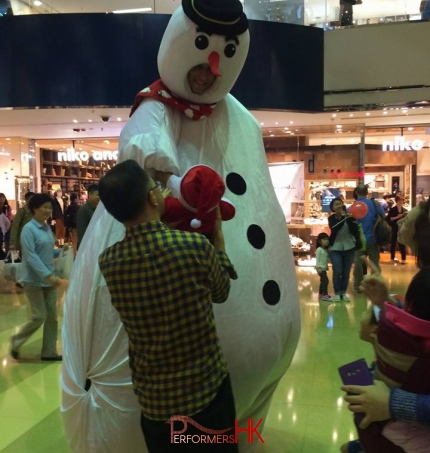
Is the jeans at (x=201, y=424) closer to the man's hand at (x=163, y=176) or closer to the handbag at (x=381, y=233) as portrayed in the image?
the man's hand at (x=163, y=176)

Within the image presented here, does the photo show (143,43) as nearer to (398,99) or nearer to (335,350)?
(398,99)

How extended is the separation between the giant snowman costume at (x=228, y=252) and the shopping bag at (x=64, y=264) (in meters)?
2.21

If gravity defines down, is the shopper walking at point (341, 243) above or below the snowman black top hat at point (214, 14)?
below

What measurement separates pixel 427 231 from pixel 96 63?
6.36 m

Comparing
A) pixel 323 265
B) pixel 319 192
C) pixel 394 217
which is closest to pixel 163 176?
pixel 323 265

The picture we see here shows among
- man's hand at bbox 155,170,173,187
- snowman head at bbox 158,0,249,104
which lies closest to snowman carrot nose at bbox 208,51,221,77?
snowman head at bbox 158,0,249,104

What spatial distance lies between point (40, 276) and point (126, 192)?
2995 mm

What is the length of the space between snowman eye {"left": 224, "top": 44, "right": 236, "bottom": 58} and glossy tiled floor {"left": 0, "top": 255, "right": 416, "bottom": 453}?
214 cm

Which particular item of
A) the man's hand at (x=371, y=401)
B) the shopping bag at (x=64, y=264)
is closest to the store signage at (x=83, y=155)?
the shopping bag at (x=64, y=264)

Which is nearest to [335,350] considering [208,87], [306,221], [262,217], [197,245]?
[262,217]

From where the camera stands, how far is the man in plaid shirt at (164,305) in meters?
1.47

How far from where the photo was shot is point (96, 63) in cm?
746

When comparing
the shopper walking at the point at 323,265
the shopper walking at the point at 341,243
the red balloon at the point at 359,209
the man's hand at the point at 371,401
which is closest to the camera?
the man's hand at the point at 371,401

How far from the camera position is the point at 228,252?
2.26 meters
